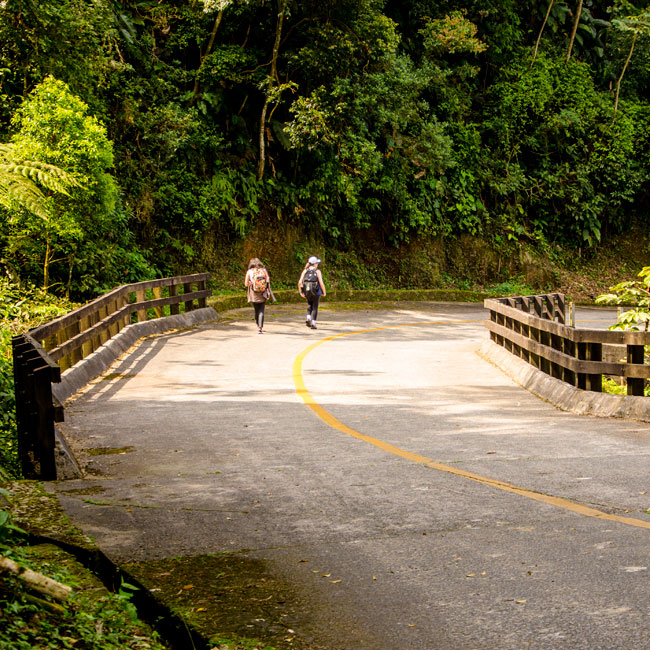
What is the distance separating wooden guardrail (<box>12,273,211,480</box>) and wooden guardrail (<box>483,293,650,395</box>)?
660 centimetres

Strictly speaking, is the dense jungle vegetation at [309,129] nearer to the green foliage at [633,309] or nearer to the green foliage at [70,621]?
the green foliage at [633,309]

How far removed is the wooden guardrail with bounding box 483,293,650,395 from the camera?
36.3ft

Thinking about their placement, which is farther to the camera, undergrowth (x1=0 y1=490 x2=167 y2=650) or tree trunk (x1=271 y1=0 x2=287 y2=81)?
tree trunk (x1=271 y1=0 x2=287 y2=81)

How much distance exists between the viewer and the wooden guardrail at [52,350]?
727 cm

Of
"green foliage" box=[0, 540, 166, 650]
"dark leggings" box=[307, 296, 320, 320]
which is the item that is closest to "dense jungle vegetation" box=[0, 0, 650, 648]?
"dark leggings" box=[307, 296, 320, 320]

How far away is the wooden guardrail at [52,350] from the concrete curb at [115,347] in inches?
7.3

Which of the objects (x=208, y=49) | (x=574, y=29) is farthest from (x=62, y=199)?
(x=574, y=29)

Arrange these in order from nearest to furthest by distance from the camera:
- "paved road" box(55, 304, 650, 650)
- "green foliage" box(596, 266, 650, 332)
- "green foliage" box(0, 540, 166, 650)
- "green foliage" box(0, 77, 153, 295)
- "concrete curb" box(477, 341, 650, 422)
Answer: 1. "green foliage" box(0, 540, 166, 650)
2. "paved road" box(55, 304, 650, 650)
3. "concrete curb" box(477, 341, 650, 422)
4. "green foliage" box(596, 266, 650, 332)
5. "green foliage" box(0, 77, 153, 295)

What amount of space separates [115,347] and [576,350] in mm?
8862

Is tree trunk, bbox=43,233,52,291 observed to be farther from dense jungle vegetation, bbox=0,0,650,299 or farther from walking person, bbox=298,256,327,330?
walking person, bbox=298,256,327,330

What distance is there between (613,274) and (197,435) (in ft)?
120

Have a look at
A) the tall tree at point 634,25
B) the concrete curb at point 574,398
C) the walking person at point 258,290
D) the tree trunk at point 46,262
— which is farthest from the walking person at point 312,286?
the tall tree at point 634,25

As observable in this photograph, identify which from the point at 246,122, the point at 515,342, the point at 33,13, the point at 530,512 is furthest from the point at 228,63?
the point at 530,512

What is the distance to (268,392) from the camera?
13.2 metres
